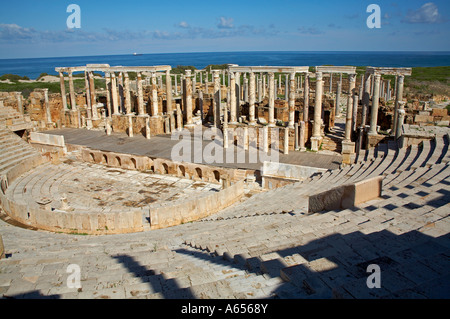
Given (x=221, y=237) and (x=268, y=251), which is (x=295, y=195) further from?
(x=268, y=251)

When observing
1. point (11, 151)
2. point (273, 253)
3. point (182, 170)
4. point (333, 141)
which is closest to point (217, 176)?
point (182, 170)

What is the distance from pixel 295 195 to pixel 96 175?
457 inches

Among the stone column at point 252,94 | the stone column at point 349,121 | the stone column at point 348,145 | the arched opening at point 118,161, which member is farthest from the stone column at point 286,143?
the arched opening at point 118,161

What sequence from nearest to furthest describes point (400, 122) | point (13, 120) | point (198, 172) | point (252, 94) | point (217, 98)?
point (400, 122)
point (198, 172)
point (252, 94)
point (13, 120)
point (217, 98)

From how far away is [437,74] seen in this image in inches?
2453

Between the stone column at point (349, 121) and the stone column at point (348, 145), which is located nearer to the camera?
the stone column at point (348, 145)

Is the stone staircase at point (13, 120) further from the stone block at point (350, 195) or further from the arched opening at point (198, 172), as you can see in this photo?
the stone block at point (350, 195)

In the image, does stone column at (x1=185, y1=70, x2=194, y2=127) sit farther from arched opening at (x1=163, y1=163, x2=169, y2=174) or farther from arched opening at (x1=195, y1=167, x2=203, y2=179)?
arched opening at (x1=195, y1=167, x2=203, y2=179)

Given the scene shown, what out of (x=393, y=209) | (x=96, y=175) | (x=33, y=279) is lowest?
(x=96, y=175)

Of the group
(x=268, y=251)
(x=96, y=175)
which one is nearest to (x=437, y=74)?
(x=96, y=175)

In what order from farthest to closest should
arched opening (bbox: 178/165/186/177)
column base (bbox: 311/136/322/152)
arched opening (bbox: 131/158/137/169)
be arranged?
arched opening (bbox: 131/158/137/169) → column base (bbox: 311/136/322/152) → arched opening (bbox: 178/165/186/177)

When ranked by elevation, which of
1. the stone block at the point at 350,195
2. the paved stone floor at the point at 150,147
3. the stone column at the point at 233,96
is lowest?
the paved stone floor at the point at 150,147

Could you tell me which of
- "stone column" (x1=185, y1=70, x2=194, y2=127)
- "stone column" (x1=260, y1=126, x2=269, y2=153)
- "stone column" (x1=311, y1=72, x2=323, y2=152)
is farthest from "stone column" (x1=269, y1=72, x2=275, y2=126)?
"stone column" (x1=185, y1=70, x2=194, y2=127)

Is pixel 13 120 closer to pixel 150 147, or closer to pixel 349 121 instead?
pixel 150 147
